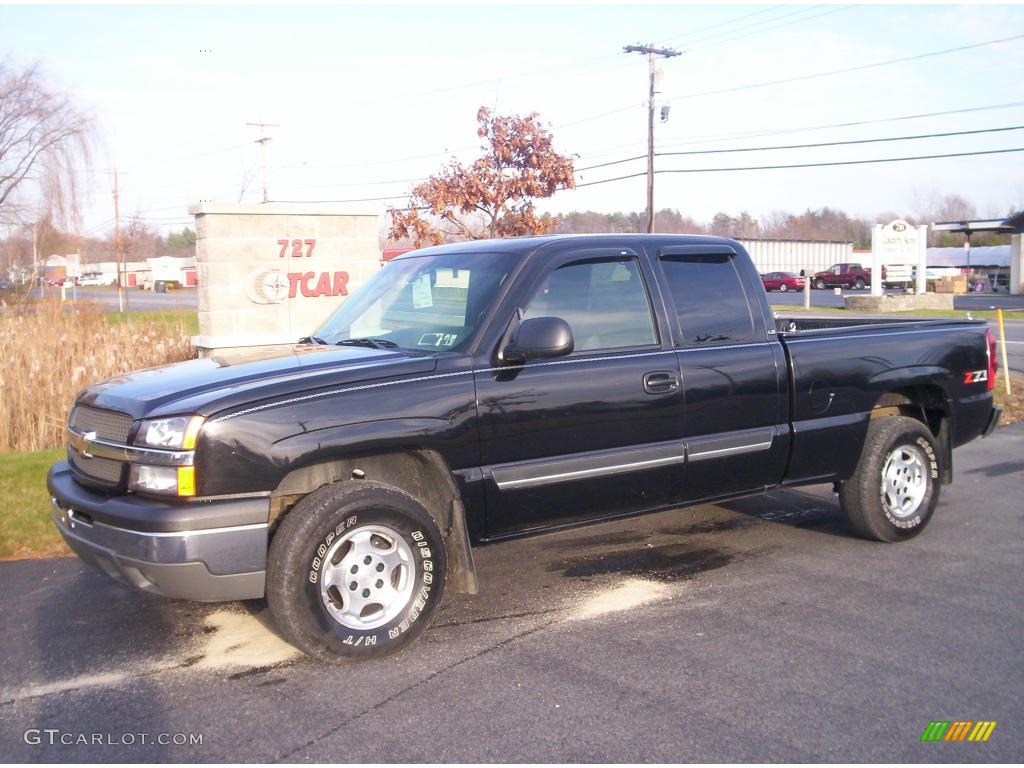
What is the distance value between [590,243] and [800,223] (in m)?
113

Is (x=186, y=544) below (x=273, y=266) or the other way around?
below

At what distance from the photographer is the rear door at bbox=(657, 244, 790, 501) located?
5531 millimetres

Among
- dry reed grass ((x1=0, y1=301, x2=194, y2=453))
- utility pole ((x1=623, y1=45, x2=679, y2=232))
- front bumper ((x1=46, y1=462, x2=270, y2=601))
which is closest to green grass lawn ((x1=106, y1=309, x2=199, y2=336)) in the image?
dry reed grass ((x1=0, y1=301, x2=194, y2=453))

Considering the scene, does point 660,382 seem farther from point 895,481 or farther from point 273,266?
point 273,266

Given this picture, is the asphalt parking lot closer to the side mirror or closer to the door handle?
the door handle

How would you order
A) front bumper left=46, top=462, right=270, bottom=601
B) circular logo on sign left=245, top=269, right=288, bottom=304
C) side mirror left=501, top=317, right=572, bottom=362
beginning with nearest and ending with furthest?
1. front bumper left=46, top=462, right=270, bottom=601
2. side mirror left=501, top=317, right=572, bottom=362
3. circular logo on sign left=245, top=269, right=288, bottom=304

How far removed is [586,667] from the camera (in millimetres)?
4371

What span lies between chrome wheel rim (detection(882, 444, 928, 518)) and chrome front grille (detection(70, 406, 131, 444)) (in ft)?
15.0

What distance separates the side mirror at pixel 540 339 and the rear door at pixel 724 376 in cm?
97

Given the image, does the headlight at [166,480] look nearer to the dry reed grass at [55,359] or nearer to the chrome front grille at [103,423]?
the chrome front grille at [103,423]

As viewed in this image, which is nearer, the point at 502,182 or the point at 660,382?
the point at 660,382

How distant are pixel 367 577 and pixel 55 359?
24.3 feet

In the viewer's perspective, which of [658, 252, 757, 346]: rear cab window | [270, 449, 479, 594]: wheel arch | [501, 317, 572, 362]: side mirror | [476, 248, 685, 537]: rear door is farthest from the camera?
[658, 252, 757, 346]: rear cab window

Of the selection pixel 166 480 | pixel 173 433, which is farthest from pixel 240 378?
pixel 166 480
